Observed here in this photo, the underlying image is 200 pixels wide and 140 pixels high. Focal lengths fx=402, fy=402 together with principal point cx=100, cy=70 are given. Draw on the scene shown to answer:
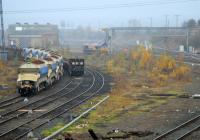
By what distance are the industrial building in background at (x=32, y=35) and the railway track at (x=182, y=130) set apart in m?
100

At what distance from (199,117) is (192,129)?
376 centimetres

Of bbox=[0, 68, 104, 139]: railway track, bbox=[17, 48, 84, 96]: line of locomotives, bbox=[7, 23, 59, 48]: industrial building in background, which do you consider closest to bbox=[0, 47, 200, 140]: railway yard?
A: bbox=[0, 68, 104, 139]: railway track

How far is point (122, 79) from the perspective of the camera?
49000 millimetres

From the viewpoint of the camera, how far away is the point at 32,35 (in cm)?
12938

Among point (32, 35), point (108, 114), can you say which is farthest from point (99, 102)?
point (32, 35)

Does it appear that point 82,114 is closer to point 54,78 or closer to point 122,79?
point 54,78

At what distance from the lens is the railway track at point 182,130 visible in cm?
2058

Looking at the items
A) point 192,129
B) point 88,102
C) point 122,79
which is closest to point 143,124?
point 192,129

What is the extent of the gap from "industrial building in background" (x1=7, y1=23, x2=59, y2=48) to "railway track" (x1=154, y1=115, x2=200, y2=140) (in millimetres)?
100427

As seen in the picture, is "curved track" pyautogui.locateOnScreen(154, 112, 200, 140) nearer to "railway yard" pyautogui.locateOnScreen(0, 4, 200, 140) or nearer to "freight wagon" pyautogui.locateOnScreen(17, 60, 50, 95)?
"railway yard" pyautogui.locateOnScreen(0, 4, 200, 140)

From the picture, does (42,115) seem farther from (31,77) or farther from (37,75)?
(37,75)

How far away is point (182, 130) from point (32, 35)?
365 feet

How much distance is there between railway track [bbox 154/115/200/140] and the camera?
20.6 m

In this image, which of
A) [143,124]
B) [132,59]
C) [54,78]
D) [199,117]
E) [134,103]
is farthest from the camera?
[132,59]
